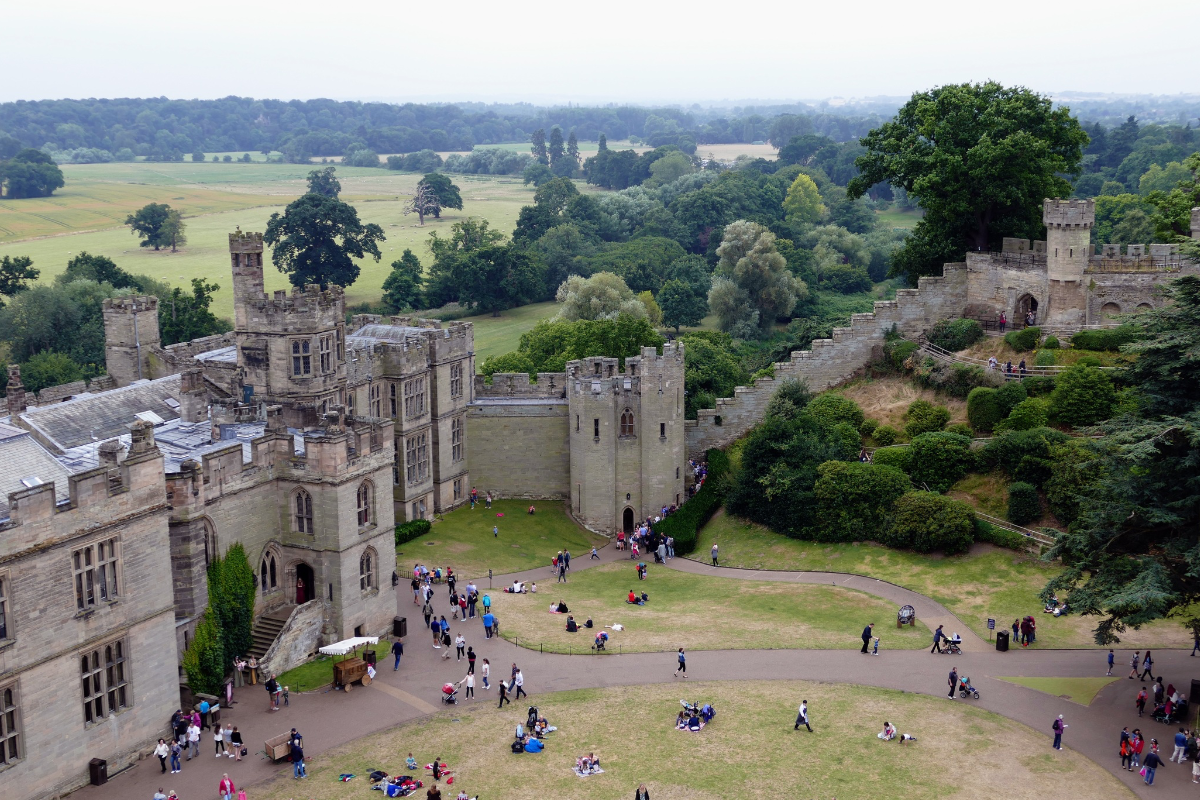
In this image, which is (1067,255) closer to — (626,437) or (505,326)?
(626,437)

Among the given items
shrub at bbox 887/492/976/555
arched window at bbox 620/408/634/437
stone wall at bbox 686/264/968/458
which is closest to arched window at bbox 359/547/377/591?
arched window at bbox 620/408/634/437

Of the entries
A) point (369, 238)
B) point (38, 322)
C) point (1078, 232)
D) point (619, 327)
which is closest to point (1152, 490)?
point (1078, 232)

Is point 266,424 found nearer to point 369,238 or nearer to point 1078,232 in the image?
point 1078,232

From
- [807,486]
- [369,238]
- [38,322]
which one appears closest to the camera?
[807,486]

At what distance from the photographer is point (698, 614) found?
61.1 meters

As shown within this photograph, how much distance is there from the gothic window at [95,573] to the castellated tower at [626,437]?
36286 mm

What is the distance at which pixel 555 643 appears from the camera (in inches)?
2218

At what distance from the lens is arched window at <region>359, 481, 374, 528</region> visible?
56.0 meters

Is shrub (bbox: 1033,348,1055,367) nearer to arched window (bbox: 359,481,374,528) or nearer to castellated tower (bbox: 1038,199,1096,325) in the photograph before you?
castellated tower (bbox: 1038,199,1096,325)

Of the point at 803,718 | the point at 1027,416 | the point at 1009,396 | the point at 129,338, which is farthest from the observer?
the point at 129,338

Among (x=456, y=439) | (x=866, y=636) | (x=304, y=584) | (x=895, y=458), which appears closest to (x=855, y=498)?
(x=895, y=458)

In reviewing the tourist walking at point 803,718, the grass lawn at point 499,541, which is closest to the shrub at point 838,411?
the grass lawn at point 499,541

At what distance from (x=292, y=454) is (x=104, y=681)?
13599 mm

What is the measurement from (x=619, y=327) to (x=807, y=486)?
1033 inches
